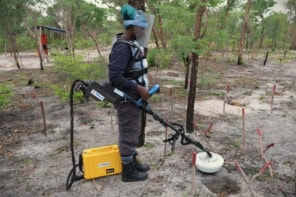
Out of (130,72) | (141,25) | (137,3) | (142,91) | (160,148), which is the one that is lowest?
(160,148)

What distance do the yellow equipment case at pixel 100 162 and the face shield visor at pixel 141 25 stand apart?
4.33ft

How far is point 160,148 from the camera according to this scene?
13.5 ft

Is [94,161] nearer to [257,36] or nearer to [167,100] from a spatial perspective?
[167,100]

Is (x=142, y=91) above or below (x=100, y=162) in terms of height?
above

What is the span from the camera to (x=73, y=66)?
7.49 meters

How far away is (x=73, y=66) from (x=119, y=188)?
508 cm

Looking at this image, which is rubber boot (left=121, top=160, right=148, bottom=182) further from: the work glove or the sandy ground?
the work glove

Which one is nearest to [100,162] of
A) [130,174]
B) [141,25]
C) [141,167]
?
[130,174]

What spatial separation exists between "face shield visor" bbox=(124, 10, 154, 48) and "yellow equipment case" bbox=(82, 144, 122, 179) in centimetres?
132

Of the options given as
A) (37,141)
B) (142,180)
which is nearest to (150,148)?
(142,180)

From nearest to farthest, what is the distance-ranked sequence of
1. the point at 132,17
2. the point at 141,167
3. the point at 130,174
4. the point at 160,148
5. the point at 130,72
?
the point at 132,17 → the point at 130,72 → the point at 130,174 → the point at 141,167 → the point at 160,148

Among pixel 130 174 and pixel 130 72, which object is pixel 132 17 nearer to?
pixel 130 72

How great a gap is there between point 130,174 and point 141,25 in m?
1.69

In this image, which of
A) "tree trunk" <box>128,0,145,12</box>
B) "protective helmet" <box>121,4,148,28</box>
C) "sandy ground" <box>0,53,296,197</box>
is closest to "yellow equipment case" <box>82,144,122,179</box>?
"sandy ground" <box>0,53,296,197</box>
